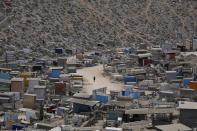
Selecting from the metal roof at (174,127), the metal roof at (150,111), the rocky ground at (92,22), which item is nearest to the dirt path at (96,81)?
the rocky ground at (92,22)

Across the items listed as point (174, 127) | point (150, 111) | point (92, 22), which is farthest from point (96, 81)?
point (174, 127)

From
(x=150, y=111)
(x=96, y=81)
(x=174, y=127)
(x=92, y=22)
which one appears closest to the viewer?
(x=174, y=127)

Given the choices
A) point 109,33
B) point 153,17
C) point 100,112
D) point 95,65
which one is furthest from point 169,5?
point 100,112

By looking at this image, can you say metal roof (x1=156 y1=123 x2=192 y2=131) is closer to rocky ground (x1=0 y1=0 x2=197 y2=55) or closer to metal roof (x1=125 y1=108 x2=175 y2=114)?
metal roof (x1=125 y1=108 x2=175 y2=114)

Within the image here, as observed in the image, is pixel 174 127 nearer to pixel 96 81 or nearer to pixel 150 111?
pixel 150 111

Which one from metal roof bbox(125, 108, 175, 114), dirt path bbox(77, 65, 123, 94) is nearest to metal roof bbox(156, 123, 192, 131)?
metal roof bbox(125, 108, 175, 114)

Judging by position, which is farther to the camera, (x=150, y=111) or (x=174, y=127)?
(x=150, y=111)
